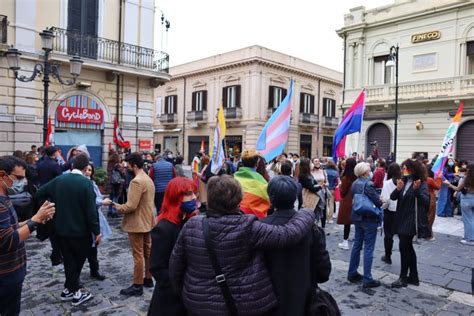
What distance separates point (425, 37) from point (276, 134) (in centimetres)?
1725

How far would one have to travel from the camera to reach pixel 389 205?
586 cm

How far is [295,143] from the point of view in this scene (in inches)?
1262

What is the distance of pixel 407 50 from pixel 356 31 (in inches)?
137

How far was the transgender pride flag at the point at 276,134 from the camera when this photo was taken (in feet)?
19.7

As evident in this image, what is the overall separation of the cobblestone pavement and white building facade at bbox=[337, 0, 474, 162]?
13986mm

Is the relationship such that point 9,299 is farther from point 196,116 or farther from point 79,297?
point 196,116

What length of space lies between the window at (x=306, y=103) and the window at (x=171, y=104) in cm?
1234

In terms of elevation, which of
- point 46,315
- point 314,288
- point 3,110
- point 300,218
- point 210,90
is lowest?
point 46,315

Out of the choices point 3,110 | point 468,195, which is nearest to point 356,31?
point 468,195

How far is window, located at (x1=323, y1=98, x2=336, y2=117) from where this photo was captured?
116 ft

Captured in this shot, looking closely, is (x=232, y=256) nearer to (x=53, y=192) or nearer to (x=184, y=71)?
(x=53, y=192)

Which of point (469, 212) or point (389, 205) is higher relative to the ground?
point (389, 205)

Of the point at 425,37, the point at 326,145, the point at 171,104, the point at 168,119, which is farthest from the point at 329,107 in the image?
the point at 425,37

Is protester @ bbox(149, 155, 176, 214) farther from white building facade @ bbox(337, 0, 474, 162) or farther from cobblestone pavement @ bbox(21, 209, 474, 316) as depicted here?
white building facade @ bbox(337, 0, 474, 162)
